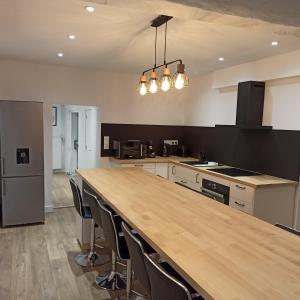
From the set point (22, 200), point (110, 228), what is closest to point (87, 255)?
point (110, 228)

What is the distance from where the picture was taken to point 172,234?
5.64 feet

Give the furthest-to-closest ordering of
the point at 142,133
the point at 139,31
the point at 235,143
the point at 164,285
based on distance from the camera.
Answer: the point at 142,133, the point at 235,143, the point at 139,31, the point at 164,285

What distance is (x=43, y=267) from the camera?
312 centimetres

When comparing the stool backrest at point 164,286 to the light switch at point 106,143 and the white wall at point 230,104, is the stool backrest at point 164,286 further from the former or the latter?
the light switch at point 106,143

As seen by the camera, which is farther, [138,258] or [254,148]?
[254,148]

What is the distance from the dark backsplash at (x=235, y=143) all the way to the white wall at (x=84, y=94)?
190mm

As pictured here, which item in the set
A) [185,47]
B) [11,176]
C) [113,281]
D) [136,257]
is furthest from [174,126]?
[136,257]

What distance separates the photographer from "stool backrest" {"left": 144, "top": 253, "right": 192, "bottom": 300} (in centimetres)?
121

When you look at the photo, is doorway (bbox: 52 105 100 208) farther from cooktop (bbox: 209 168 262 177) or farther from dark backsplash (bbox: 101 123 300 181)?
cooktop (bbox: 209 168 262 177)

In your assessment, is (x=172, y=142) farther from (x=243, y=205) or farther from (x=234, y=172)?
(x=243, y=205)

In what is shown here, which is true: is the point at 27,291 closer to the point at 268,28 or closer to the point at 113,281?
the point at 113,281

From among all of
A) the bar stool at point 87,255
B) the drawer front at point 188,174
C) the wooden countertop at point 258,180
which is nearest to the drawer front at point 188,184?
the drawer front at point 188,174

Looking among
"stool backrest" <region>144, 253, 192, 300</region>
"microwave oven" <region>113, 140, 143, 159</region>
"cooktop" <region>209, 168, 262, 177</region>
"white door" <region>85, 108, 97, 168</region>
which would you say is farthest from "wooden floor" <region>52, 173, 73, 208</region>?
"stool backrest" <region>144, 253, 192, 300</region>

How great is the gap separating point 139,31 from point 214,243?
2.18m
